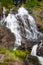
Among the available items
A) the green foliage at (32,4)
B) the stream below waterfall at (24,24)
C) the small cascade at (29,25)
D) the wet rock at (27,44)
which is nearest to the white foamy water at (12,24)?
the stream below waterfall at (24,24)

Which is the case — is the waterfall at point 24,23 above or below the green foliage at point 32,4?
below

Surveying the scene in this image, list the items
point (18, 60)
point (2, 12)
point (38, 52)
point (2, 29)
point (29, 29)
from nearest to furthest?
point (18, 60) < point (38, 52) < point (2, 29) < point (29, 29) < point (2, 12)

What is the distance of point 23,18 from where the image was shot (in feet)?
107

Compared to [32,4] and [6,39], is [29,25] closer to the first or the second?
[6,39]

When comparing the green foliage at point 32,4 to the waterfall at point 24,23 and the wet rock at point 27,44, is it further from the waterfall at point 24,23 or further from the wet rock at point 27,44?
the wet rock at point 27,44

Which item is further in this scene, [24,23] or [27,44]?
[24,23]

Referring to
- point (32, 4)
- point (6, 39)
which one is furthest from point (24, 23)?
point (32, 4)

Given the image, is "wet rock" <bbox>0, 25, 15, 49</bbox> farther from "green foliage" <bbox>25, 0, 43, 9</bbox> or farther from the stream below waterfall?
"green foliage" <bbox>25, 0, 43, 9</bbox>

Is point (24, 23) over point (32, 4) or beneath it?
beneath

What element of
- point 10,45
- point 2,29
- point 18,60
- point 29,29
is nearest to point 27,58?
point 18,60

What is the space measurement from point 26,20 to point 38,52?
8.40 meters

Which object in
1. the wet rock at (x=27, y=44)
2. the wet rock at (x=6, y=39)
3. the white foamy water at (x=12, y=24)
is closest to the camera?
the wet rock at (x=6, y=39)

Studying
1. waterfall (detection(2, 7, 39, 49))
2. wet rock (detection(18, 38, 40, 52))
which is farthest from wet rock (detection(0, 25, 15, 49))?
waterfall (detection(2, 7, 39, 49))

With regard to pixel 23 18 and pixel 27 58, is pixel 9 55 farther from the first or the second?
pixel 23 18
